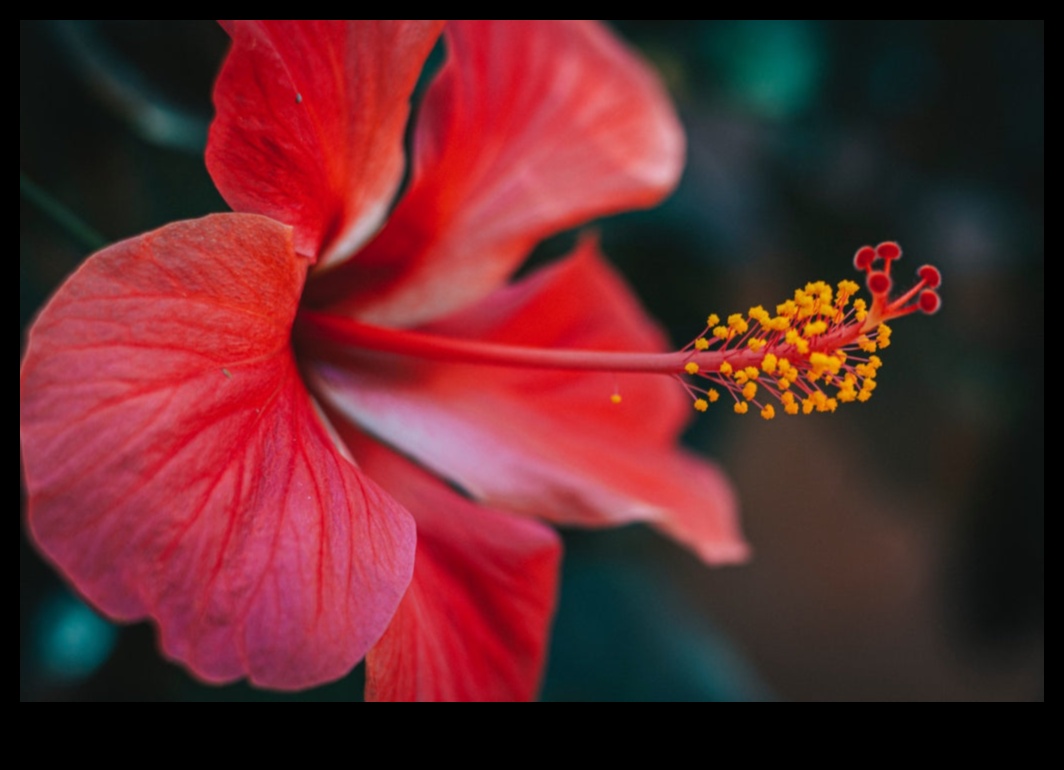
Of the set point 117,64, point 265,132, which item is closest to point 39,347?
point 265,132

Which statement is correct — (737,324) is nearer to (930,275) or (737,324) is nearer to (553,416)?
(930,275)

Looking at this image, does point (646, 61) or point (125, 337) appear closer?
point (125, 337)

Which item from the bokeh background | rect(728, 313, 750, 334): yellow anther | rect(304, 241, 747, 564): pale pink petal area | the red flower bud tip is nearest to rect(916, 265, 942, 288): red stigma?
the red flower bud tip

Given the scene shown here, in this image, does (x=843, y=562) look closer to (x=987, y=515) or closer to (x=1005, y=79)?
(x=987, y=515)

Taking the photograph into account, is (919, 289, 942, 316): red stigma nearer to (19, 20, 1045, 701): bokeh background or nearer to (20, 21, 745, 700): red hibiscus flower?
(20, 21, 745, 700): red hibiscus flower

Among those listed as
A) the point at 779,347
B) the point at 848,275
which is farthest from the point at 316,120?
the point at 848,275
